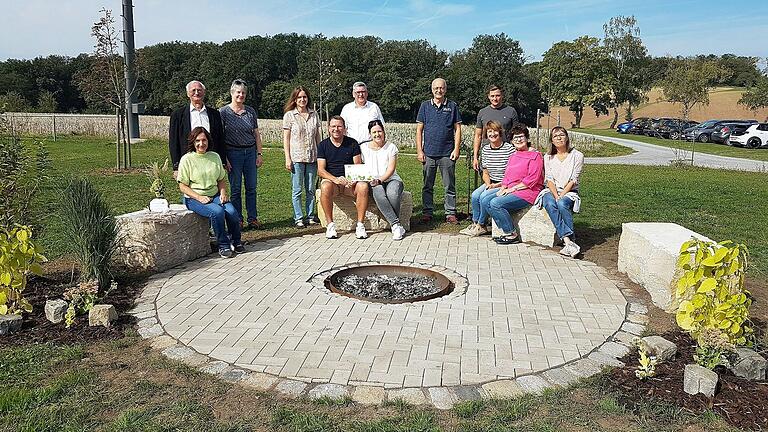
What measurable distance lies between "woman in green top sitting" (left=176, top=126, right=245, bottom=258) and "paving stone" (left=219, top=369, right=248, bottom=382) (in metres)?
2.79

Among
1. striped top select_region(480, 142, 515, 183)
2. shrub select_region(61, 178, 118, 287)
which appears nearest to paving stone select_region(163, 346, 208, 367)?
shrub select_region(61, 178, 118, 287)

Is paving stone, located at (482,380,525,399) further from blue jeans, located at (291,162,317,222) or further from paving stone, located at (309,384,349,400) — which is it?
blue jeans, located at (291,162,317,222)

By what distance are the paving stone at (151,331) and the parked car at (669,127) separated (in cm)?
3473

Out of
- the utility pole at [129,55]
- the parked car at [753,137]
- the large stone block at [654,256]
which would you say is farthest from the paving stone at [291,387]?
the parked car at [753,137]

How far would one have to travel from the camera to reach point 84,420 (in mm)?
2891

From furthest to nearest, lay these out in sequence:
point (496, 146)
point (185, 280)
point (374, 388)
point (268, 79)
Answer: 1. point (268, 79)
2. point (496, 146)
3. point (185, 280)
4. point (374, 388)

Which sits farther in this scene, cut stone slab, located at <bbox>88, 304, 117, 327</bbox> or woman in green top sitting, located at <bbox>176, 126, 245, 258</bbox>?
woman in green top sitting, located at <bbox>176, 126, 245, 258</bbox>

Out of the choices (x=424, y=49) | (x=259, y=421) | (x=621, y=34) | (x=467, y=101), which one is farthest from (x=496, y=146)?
(x=621, y=34)

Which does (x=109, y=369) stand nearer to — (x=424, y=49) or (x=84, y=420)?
(x=84, y=420)

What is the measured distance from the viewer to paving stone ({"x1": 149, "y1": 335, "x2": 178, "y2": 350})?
3.84m

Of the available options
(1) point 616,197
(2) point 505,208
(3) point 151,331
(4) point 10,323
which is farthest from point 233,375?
(1) point 616,197

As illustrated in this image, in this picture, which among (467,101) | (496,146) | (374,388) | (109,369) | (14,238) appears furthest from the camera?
(467,101)

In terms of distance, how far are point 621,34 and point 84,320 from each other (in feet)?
220

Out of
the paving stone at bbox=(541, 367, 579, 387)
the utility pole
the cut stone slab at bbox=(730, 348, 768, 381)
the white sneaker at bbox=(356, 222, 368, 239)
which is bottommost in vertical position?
the paving stone at bbox=(541, 367, 579, 387)
